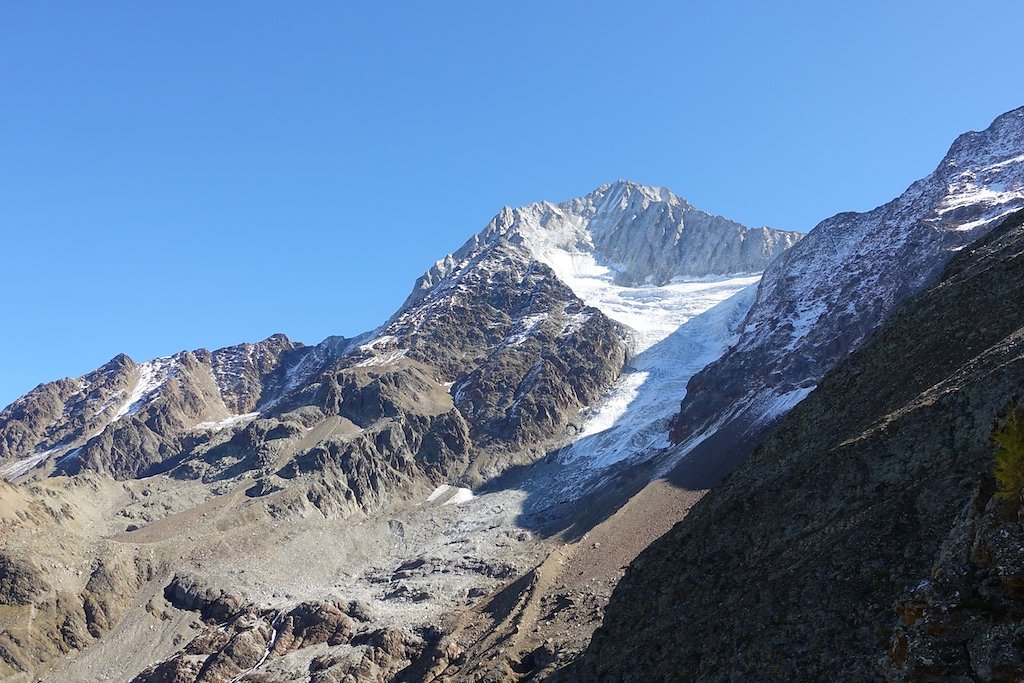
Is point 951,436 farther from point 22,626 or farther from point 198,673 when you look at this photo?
point 22,626

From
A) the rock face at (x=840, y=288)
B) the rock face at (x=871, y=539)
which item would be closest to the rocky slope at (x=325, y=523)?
the rock face at (x=840, y=288)

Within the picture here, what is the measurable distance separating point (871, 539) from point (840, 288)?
444 feet

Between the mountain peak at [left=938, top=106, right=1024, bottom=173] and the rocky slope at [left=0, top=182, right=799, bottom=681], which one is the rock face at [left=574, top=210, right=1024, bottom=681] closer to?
the rocky slope at [left=0, top=182, right=799, bottom=681]

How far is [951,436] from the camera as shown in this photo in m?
31.0

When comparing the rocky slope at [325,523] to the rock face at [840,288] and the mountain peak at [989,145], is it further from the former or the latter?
the mountain peak at [989,145]

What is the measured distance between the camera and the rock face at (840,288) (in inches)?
4567

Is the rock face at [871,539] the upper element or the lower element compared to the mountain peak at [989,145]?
lower

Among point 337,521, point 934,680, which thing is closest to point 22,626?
point 337,521

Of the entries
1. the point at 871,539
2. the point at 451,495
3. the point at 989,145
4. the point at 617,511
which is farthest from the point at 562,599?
the point at 989,145

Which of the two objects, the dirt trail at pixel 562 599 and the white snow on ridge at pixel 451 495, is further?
the white snow on ridge at pixel 451 495

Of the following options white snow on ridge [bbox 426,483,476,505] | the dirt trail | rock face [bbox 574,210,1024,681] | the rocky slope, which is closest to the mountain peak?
the rocky slope

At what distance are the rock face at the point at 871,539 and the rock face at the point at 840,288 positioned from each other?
5396cm

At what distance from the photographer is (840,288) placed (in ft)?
500

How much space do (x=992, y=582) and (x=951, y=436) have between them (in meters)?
15.8
